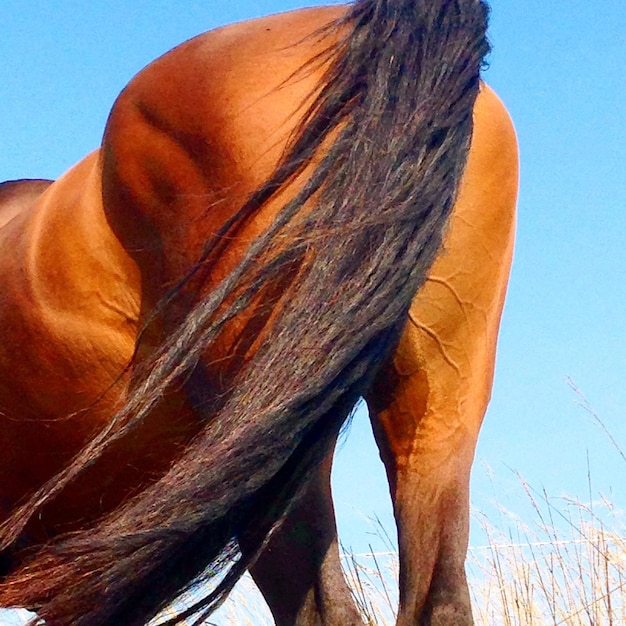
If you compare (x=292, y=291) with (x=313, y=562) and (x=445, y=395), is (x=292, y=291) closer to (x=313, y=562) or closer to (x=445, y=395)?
(x=445, y=395)

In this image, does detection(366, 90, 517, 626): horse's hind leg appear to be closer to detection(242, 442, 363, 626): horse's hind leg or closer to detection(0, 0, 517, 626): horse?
detection(0, 0, 517, 626): horse

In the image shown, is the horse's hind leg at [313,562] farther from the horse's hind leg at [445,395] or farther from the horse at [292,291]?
the horse's hind leg at [445,395]

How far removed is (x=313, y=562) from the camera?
190 cm

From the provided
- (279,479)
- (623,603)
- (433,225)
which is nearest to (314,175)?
(433,225)

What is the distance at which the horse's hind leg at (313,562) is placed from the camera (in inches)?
73.8

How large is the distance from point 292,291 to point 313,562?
1.76 feet

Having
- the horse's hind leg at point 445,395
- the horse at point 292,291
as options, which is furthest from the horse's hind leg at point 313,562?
the horse's hind leg at point 445,395

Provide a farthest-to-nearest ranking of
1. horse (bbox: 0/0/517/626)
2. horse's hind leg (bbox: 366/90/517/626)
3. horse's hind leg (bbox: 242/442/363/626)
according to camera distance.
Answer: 1. horse's hind leg (bbox: 242/442/363/626)
2. horse's hind leg (bbox: 366/90/517/626)
3. horse (bbox: 0/0/517/626)

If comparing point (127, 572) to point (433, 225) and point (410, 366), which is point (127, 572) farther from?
point (433, 225)

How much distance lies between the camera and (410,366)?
5.63ft

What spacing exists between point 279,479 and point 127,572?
253 mm

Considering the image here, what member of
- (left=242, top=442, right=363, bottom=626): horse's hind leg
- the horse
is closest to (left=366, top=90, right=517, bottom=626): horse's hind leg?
the horse

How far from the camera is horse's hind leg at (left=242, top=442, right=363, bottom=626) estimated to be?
1875mm

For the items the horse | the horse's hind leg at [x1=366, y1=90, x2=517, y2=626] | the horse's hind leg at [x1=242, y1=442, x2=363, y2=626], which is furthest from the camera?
the horse's hind leg at [x1=242, y1=442, x2=363, y2=626]
